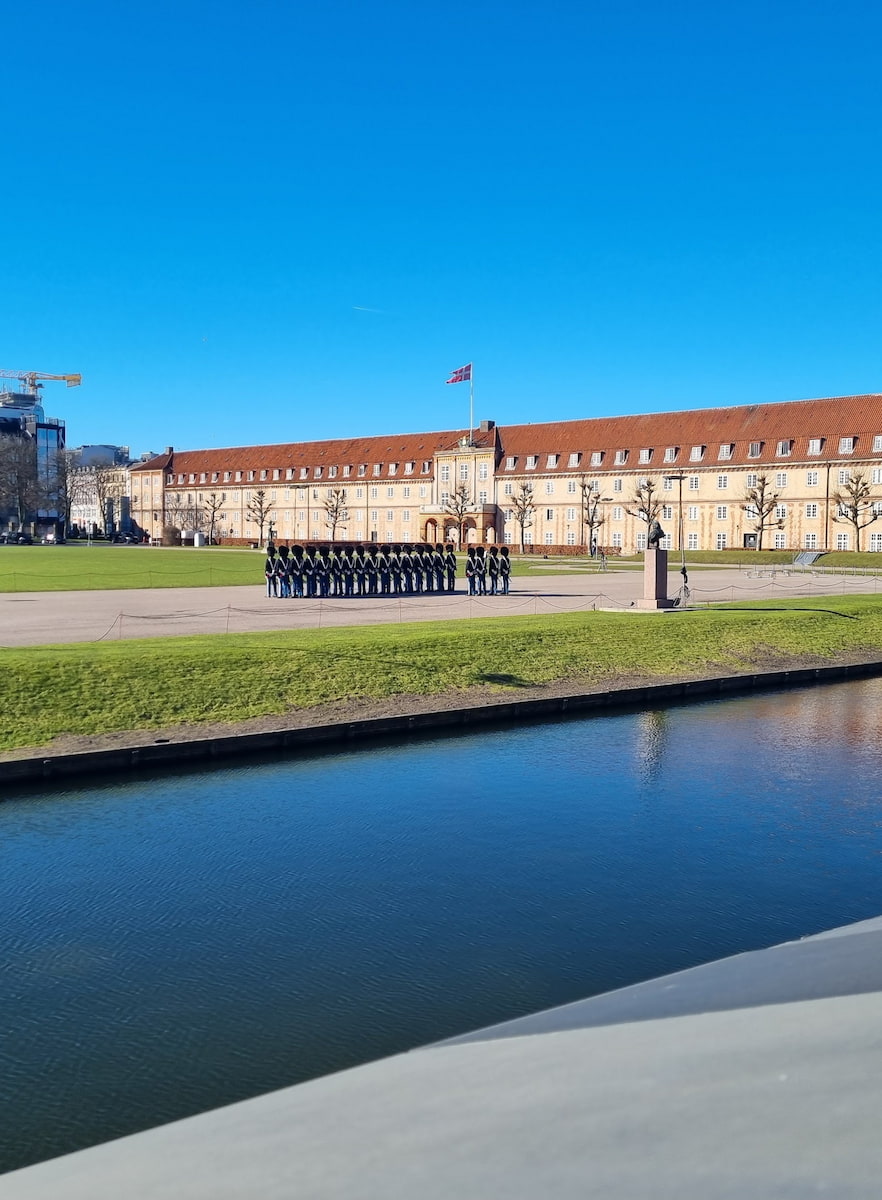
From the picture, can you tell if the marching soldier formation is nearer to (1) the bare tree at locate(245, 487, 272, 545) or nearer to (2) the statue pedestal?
(2) the statue pedestal

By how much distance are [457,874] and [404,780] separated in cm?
438

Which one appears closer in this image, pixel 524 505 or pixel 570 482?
pixel 570 482

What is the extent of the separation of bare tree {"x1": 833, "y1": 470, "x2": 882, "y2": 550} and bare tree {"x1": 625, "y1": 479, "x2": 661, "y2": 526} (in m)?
15.8

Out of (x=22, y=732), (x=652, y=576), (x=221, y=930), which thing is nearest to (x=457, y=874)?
(x=221, y=930)

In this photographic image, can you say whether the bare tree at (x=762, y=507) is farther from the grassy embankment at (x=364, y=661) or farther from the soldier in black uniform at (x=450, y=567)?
the grassy embankment at (x=364, y=661)

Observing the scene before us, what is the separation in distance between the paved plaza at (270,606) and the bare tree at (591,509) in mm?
51029

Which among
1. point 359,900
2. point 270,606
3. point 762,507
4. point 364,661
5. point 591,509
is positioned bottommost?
point 359,900

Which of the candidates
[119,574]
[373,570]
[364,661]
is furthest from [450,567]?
[364,661]

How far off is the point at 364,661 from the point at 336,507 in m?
102

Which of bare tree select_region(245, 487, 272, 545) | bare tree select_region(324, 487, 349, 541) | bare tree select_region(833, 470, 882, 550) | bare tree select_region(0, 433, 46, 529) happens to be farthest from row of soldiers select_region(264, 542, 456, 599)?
bare tree select_region(0, 433, 46, 529)

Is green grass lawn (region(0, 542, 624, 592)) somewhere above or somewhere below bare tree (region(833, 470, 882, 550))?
below

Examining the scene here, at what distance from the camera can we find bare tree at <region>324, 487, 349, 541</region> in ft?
403

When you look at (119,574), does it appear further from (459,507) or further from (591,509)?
(459,507)

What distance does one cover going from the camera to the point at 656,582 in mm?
33938
